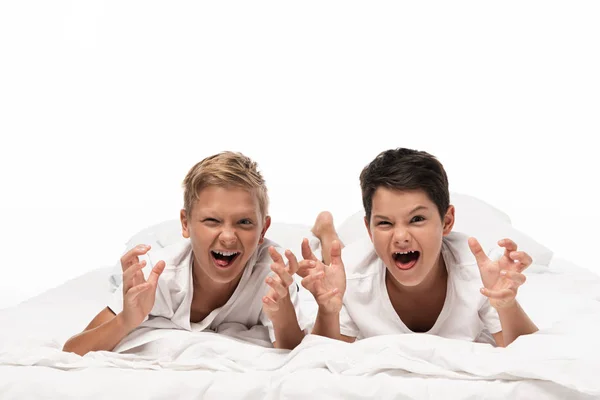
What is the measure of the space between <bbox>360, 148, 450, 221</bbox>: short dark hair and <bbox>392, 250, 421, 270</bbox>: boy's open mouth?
0.43ft

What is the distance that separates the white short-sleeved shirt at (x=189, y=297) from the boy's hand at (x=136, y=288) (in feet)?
0.52

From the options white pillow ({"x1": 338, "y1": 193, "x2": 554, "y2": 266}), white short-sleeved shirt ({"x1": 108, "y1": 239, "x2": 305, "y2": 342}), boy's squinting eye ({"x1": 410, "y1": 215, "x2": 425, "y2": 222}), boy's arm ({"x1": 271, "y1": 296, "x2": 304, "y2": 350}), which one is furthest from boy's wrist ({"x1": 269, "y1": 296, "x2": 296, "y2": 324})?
white pillow ({"x1": 338, "y1": 193, "x2": 554, "y2": 266})

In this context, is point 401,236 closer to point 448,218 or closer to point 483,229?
point 448,218

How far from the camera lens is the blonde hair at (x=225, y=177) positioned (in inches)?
88.7

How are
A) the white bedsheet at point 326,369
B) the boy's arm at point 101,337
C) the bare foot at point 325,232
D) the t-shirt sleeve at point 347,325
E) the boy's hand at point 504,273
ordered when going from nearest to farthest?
the white bedsheet at point 326,369 → the boy's hand at point 504,273 → the boy's arm at point 101,337 → the t-shirt sleeve at point 347,325 → the bare foot at point 325,232

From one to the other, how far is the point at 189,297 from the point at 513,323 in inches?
35.5

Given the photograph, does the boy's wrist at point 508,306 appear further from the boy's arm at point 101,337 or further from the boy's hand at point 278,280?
the boy's arm at point 101,337

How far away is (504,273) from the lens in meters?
2.01

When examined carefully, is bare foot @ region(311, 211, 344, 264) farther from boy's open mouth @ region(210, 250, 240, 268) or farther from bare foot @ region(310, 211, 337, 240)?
boy's open mouth @ region(210, 250, 240, 268)

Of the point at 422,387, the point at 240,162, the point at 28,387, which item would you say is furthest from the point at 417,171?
the point at 28,387

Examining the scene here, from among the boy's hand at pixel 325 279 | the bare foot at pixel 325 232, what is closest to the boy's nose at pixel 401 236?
the boy's hand at pixel 325 279

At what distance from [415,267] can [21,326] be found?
1.27 metres

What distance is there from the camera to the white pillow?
351 cm

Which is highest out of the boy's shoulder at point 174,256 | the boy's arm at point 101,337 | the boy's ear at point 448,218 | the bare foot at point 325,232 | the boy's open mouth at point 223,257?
the boy's ear at point 448,218
